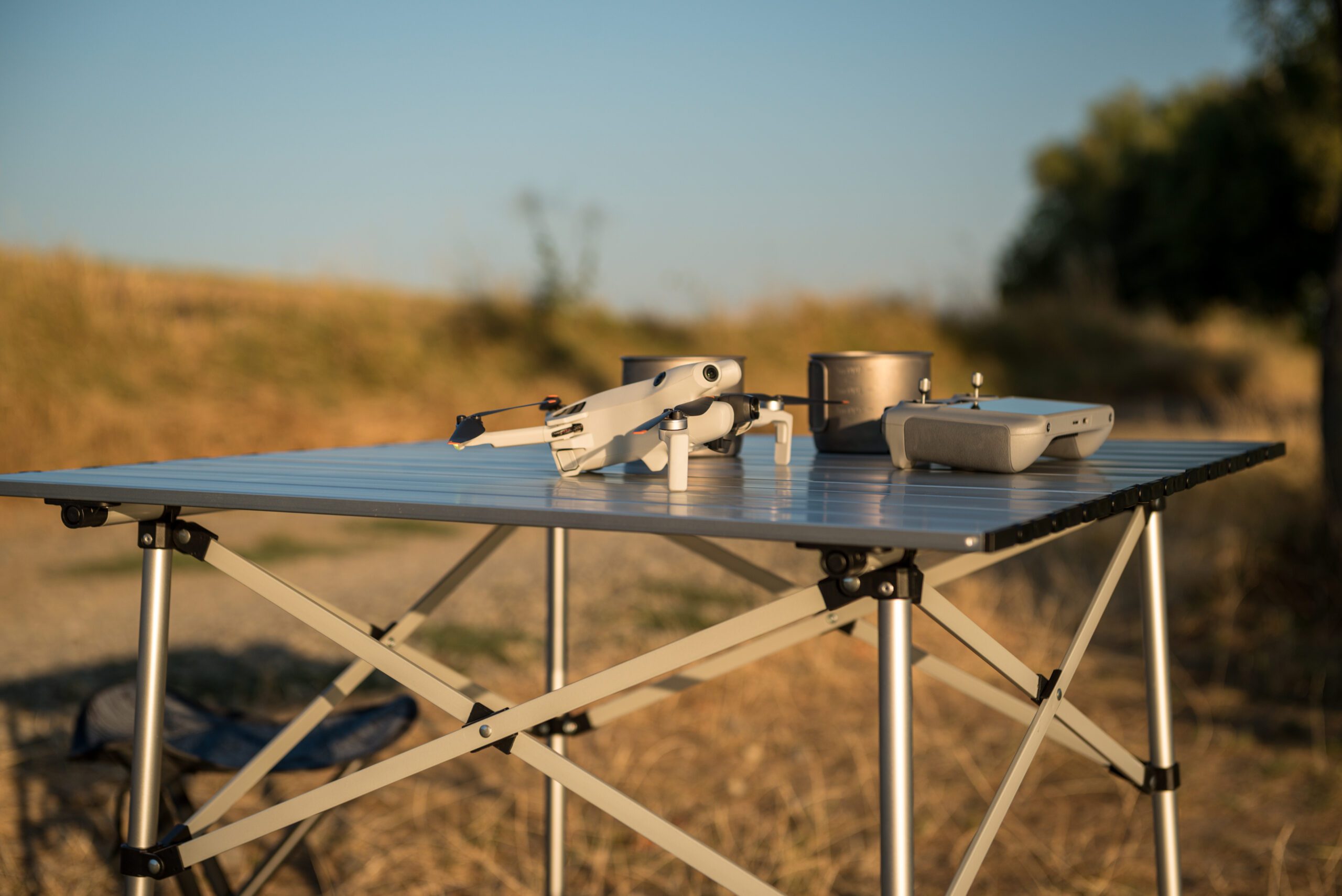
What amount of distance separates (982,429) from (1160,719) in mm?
636

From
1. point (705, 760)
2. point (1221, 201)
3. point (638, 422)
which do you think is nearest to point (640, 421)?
point (638, 422)

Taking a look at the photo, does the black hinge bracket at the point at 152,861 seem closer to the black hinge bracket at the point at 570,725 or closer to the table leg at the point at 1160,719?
the black hinge bracket at the point at 570,725

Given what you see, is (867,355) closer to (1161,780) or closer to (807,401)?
(807,401)

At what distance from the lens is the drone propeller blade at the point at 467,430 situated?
1.15m

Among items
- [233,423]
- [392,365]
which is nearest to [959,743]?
[233,423]

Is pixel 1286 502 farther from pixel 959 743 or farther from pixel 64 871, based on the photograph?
pixel 64 871

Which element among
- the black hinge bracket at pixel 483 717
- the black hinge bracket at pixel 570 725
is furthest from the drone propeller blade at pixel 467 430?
the black hinge bracket at pixel 570 725

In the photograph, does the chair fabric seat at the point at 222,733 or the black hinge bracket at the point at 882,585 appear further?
the chair fabric seat at the point at 222,733

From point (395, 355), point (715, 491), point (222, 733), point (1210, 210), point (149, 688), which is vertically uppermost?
point (1210, 210)

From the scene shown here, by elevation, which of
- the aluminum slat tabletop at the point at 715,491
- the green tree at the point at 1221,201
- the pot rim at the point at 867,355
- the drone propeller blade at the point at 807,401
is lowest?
the aluminum slat tabletop at the point at 715,491

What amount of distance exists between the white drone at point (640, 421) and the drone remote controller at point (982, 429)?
0.13 meters

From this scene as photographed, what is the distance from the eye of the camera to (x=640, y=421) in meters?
1.17

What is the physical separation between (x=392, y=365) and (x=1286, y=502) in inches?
208

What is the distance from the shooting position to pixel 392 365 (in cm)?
759
